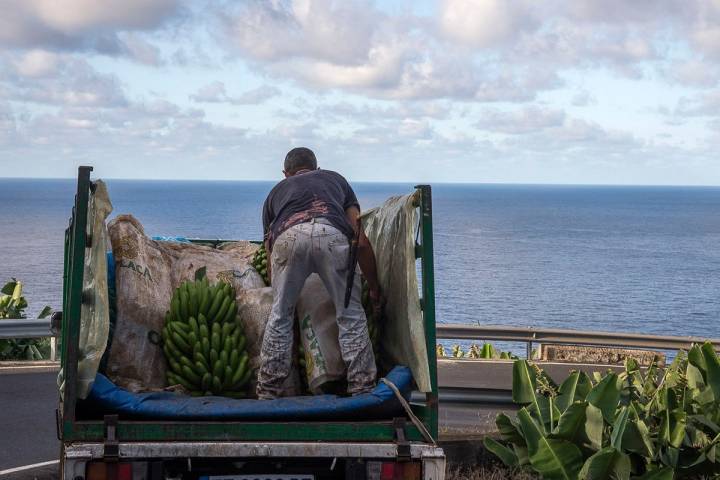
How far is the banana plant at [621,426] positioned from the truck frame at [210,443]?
176 cm

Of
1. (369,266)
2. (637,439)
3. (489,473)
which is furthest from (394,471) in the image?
(489,473)

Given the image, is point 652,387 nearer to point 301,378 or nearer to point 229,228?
point 301,378

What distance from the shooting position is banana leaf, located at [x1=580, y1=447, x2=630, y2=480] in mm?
6395

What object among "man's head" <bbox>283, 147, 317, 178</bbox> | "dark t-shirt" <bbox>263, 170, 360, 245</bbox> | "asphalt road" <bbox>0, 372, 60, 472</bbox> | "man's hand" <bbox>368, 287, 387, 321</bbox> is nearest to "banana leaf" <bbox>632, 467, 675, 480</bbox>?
"man's hand" <bbox>368, 287, 387, 321</bbox>

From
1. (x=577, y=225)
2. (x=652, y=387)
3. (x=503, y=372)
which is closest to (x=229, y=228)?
(x=577, y=225)

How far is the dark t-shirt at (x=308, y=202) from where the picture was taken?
6223 millimetres

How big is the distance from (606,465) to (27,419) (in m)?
7.38

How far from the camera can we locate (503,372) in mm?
16312

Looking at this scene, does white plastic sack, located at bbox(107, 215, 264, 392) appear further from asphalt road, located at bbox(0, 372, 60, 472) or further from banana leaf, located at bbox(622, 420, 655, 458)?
asphalt road, located at bbox(0, 372, 60, 472)

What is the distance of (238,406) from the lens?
210 inches

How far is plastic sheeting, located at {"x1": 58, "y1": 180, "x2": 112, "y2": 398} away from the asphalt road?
14.1 feet

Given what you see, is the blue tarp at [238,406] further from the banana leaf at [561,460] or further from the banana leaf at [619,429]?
the banana leaf at [619,429]

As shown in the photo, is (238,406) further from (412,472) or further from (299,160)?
(299,160)

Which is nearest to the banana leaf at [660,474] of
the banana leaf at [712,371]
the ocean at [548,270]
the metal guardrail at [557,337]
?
the banana leaf at [712,371]
